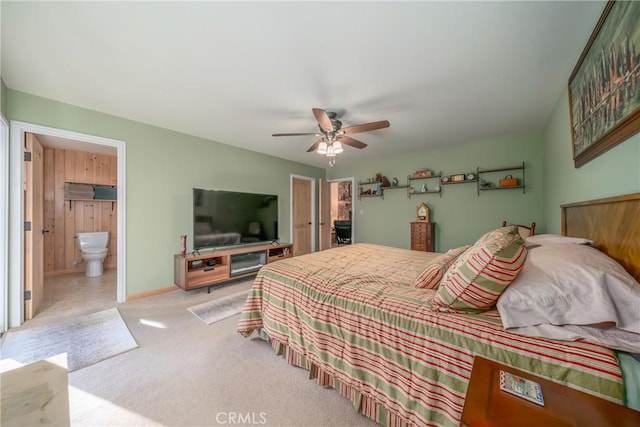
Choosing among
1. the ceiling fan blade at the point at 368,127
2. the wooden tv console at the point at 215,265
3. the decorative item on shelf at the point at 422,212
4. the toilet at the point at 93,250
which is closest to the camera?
the ceiling fan blade at the point at 368,127

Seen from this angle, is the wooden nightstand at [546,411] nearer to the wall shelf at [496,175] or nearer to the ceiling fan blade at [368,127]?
the ceiling fan blade at [368,127]

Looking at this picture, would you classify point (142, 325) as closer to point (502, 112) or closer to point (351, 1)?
point (351, 1)

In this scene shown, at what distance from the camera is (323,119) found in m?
2.26

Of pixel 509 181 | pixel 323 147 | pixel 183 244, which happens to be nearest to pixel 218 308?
pixel 183 244

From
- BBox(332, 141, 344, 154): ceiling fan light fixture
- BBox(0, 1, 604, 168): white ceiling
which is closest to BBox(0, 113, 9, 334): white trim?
BBox(0, 1, 604, 168): white ceiling

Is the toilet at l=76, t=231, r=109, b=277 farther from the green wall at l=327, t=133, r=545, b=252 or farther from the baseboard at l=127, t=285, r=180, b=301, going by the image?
the green wall at l=327, t=133, r=545, b=252

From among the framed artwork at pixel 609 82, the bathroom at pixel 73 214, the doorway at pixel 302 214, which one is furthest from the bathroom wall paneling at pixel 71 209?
the framed artwork at pixel 609 82

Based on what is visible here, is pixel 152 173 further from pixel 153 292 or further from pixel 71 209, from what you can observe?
pixel 71 209

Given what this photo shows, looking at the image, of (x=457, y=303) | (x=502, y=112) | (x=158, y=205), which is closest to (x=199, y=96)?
(x=158, y=205)

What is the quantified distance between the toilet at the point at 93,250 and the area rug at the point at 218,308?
9.18 feet

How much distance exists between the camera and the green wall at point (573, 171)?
1195 millimetres

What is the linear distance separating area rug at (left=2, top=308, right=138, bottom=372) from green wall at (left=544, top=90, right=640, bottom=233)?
3621 millimetres

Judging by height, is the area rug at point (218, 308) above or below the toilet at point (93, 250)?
below

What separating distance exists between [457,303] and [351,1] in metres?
1.75
